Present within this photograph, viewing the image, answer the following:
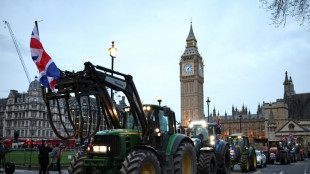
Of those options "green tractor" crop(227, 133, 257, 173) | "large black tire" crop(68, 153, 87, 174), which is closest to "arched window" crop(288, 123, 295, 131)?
"green tractor" crop(227, 133, 257, 173)

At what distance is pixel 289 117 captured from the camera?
3413 inches

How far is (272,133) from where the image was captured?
81.3 metres

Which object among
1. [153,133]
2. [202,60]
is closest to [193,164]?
[153,133]

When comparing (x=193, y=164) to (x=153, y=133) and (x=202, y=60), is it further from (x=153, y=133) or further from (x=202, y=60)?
(x=202, y=60)

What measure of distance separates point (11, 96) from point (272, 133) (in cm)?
7704

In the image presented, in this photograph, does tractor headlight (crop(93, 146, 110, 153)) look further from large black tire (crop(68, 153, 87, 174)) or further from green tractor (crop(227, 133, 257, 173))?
green tractor (crop(227, 133, 257, 173))

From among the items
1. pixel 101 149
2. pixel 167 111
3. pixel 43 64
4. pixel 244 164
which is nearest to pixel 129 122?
pixel 167 111

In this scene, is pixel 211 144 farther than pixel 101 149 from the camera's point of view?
Yes

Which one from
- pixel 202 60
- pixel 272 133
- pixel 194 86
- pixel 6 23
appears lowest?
pixel 272 133

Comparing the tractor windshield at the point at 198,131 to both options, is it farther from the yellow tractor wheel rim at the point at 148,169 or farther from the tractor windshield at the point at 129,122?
the yellow tractor wheel rim at the point at 148,169

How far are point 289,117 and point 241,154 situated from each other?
75.5 m

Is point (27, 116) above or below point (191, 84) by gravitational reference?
below

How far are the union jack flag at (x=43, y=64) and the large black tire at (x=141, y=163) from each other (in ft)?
8.77

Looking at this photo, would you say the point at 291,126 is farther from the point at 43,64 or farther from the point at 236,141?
the point at 43,64
